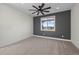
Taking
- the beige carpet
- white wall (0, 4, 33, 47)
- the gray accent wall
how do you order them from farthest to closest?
the gray accent wall → white wall (0, 4, 33, 47) → the beige carpet

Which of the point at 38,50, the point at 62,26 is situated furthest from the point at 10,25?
the point at 62,26

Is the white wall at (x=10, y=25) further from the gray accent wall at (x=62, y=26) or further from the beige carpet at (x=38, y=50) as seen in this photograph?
the gray accent wall at (x=62, y=26)

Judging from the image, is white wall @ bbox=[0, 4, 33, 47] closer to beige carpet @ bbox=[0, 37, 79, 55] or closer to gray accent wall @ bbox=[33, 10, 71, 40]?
beige carpet @ bbox=[0, 37, 79, 55]

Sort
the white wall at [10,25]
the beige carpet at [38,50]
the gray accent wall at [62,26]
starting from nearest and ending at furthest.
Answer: the beige carpet at [38,50] → the white wall at [10,25] → the gray accent wall at [62,26]

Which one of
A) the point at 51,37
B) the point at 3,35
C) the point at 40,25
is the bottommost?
the point at 51,37

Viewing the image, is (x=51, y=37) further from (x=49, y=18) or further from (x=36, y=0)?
(x=36, y=0)

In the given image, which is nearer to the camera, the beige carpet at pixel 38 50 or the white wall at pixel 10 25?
the beige carpet at pixel 38 50

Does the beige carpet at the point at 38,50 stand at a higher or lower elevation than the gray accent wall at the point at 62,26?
lower

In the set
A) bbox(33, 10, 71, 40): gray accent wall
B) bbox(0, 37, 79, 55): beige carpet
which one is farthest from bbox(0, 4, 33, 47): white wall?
bbox(33, 10, 71, 40): gray accent wall

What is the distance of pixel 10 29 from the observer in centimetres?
480

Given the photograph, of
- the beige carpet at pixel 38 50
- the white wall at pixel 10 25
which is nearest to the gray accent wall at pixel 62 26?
the beige carpet at pixel 38 50

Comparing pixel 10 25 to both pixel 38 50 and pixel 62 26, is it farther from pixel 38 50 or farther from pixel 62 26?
pixel 62 26

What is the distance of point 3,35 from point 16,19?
119 centimetres

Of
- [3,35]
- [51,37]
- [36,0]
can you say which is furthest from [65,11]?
[36,0]
